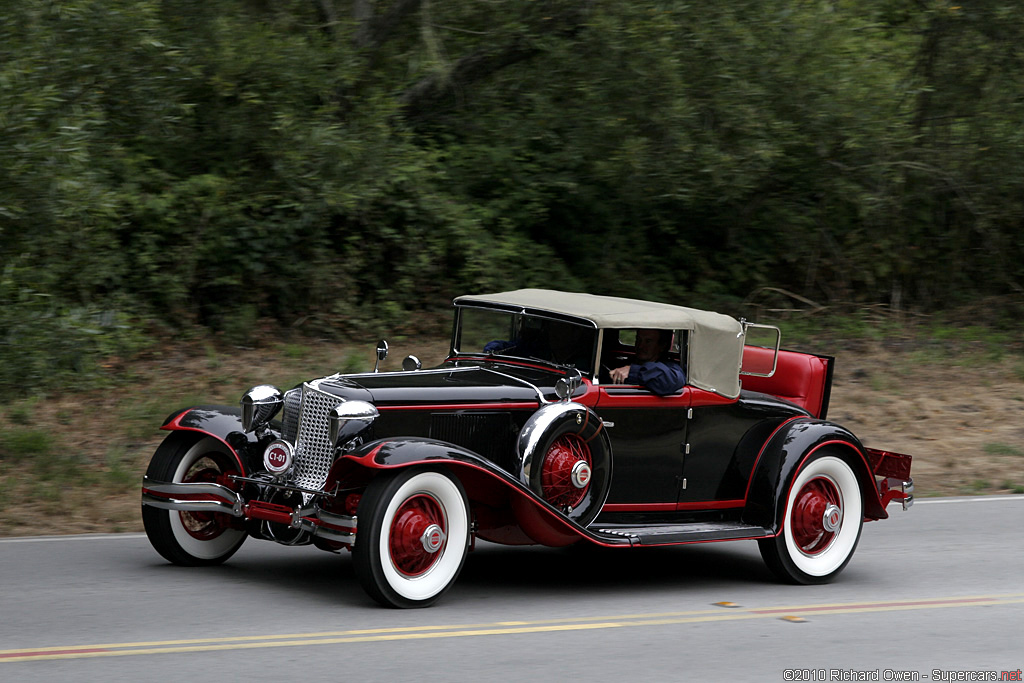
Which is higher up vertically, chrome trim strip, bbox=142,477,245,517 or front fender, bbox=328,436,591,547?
front fender, bbox=328,436,591,547

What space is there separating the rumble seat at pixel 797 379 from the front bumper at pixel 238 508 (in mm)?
3393

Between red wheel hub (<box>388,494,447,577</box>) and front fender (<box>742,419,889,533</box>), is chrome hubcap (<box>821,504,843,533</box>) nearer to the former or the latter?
front fender (<box>742,419,889,533</box>)

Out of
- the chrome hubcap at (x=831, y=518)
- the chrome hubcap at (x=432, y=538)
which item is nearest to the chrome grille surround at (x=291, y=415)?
the chrome hubcap at (x=432, y=538)

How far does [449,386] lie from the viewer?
7008mm

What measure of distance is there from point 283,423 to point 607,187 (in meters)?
10.8

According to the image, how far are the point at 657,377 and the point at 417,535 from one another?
189 cm

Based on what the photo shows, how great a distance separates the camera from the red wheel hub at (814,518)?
25.1ft

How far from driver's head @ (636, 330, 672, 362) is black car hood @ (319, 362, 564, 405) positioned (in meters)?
0.59

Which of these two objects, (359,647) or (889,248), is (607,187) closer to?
(889,248)

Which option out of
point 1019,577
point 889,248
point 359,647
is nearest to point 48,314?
point 359,647

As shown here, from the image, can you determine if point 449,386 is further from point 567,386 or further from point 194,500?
point 194,500

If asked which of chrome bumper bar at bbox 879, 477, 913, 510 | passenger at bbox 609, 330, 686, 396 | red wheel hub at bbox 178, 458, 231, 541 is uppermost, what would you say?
passenger at bbox 609, 330, 686, 396

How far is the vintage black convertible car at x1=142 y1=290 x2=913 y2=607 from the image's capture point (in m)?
6.43

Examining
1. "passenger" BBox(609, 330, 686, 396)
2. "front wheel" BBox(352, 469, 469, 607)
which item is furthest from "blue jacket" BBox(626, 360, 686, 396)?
"front wheel" BBox(352, 469, 469, 607)
